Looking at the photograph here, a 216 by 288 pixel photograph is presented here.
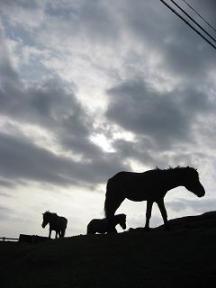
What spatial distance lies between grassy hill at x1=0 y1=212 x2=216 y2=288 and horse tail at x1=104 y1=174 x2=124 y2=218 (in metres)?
2.07

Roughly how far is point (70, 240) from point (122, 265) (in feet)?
20.5

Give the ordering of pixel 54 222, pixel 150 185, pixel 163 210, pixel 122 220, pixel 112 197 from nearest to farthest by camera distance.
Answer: pixel 163 210
pixel 150 185
pixel 112 197
pixel 122 220
pixel 54 222

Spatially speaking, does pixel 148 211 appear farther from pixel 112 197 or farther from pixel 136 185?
pixel 112 197

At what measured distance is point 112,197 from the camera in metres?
25.1

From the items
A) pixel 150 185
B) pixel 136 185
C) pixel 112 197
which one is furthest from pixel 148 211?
pixel 112 197

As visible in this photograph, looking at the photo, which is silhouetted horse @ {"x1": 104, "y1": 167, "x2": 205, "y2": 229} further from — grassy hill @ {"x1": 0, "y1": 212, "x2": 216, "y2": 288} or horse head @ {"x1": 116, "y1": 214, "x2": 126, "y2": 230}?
horse head @ {"x1": 116, "y1": 214, "x2": 126, "y2": 230}

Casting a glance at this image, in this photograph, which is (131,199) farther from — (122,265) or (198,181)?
(122,265)

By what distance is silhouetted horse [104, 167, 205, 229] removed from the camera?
2352 cm

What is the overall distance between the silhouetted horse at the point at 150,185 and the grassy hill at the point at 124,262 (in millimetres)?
1667

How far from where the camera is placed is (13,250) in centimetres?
2675

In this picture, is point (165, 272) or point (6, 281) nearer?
point (165, 272)

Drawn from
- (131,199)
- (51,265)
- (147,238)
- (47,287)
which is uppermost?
(131,199)

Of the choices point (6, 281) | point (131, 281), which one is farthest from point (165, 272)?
point (6, 281)

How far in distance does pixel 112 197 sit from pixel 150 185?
2424 mm
